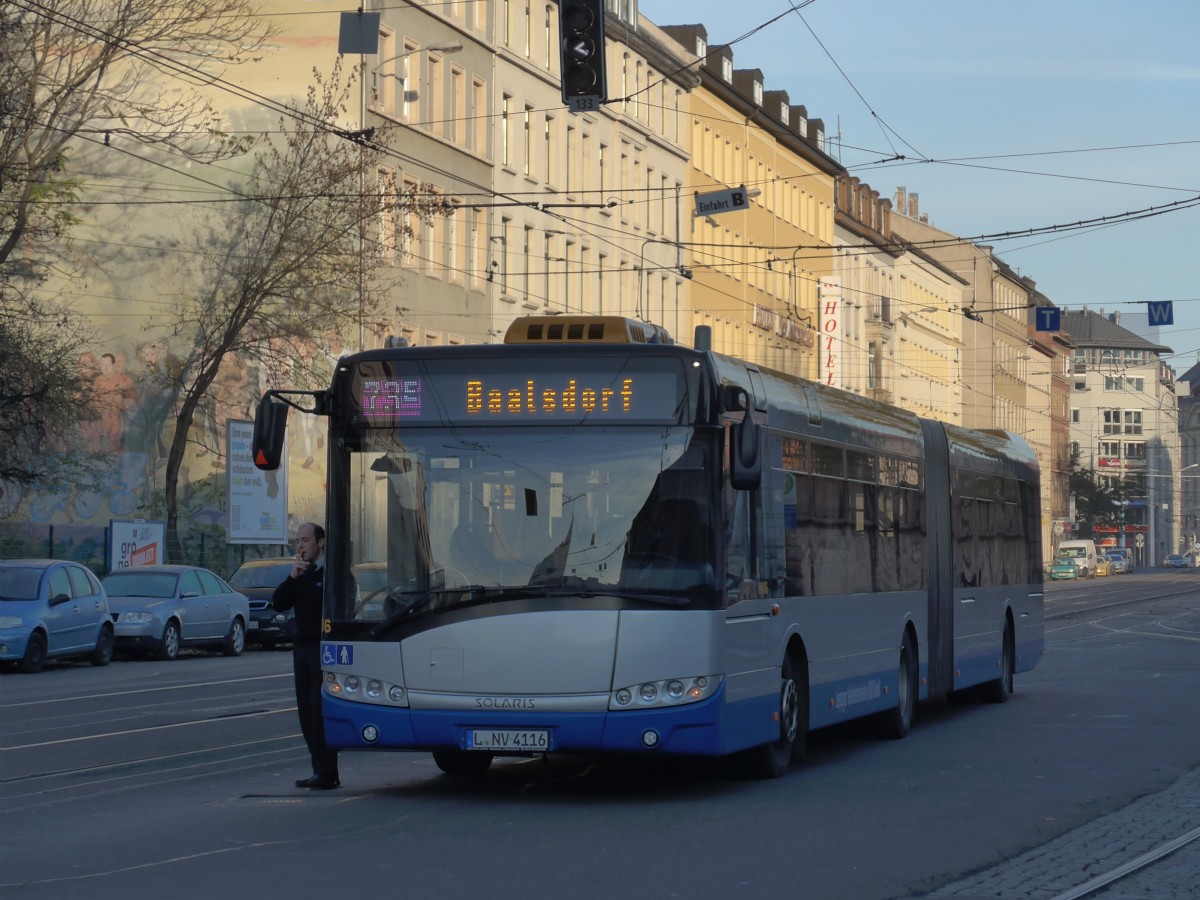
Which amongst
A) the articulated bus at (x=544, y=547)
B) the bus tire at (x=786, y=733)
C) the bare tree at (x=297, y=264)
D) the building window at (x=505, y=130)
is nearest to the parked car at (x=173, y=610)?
the bare tree at (x=297, y=264)

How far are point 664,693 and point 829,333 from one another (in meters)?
80.7

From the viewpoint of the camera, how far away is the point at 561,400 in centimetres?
1327

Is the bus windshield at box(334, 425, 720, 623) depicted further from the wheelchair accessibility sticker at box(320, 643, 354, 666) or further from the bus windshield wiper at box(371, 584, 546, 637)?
the wheelchair accessibility sticker at box(320, 643, 354, 666)

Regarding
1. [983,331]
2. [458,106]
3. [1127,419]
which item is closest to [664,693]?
[458,106]

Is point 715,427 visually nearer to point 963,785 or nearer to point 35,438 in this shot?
point 963,785

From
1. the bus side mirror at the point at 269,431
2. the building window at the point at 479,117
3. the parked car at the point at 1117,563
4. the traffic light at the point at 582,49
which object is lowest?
the bus side mirror at the point at 269,431

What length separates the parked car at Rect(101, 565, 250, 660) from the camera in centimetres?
3341

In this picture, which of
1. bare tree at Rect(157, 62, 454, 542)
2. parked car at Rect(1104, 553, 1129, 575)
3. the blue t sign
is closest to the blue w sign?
the blue t sign

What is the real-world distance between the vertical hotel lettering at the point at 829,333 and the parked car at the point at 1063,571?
26.3 metres

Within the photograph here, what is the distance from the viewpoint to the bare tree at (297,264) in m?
44.8

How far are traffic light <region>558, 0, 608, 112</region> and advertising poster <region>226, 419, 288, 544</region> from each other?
95.5 ft

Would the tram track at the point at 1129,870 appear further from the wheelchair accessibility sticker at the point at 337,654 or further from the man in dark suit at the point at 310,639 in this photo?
the man in dark suit at the point at 310,639

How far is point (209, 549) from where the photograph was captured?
47.6m

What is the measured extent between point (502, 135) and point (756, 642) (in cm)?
4810
